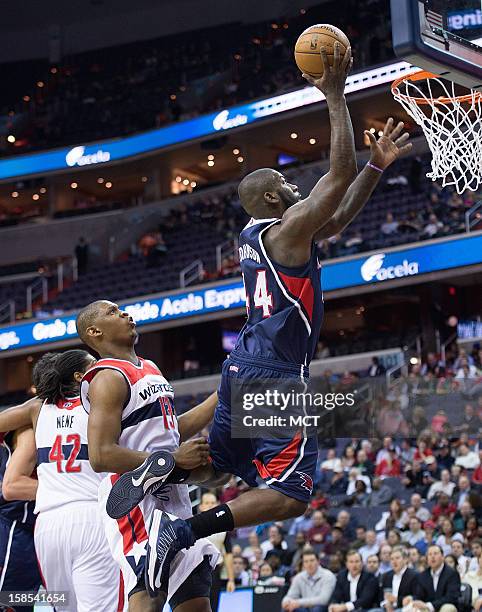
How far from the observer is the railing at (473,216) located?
62.8 ft

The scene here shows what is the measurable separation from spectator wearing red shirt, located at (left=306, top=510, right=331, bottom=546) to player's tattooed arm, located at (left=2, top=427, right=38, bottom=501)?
707cm

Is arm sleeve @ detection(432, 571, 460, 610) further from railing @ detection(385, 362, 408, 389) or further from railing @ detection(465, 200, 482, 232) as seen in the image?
railing @ detection(465, 200, 482, 232)

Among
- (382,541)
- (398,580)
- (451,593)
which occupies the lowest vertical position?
(451,593)

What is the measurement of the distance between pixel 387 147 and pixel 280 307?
0.99m

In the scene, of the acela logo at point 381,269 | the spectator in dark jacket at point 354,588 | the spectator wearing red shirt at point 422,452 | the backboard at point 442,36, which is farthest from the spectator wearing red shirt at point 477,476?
the acela logo at point 381,269

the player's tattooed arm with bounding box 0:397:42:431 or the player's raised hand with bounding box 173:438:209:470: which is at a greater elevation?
the player's tattooed arm with bounding box 0:397:42:431

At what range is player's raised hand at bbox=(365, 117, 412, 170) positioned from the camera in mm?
4855

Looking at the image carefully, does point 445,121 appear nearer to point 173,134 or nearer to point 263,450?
point 263,450

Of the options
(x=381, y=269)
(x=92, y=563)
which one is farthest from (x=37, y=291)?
(x=92, y=563)

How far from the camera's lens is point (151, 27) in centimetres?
3309

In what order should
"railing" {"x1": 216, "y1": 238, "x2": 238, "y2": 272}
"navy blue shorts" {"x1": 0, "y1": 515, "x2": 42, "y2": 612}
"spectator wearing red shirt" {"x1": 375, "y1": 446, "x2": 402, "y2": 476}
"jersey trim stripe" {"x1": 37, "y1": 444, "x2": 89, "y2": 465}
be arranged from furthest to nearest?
"railing" {"x1": 216, "y1": 238, "x2": 238, "y2": 272}, "spectator wearing red shirt" {"x1": 375, "y1": 446, "x2": 402, "y2": 476}, "navy blue shorts" {"x1": 0, "y1": 515, "x2": 42, "y2": 612}, "jersey trim stripe" {"x1": 37, "y1": 444, "x2": 89, "y2": 465}

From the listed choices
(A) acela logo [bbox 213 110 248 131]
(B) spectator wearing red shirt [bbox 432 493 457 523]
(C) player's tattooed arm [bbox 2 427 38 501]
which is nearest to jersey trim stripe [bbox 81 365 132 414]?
(C) player's tattooed arm [bbox 2 427 38 501]

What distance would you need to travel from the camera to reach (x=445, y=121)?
817cm

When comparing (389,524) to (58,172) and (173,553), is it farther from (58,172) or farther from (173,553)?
(58,172)
